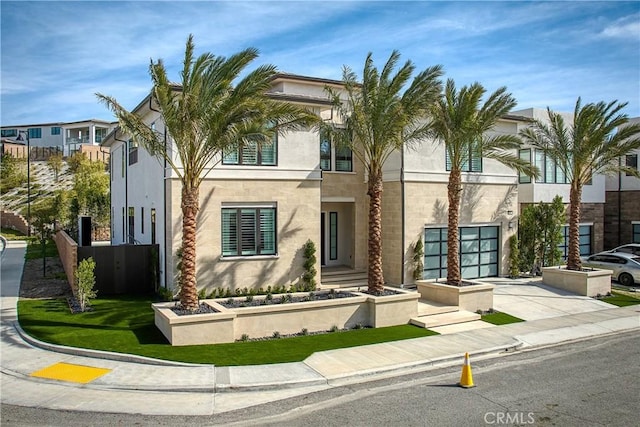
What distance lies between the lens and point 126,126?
1405 centimetres

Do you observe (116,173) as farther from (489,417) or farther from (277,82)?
(489,417)

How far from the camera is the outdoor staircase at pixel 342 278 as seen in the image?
20.1 m

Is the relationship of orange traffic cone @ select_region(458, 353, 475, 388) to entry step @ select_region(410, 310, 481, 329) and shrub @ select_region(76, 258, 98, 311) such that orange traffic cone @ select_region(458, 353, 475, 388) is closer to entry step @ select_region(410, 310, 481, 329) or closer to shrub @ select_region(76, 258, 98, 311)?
entry step @ select_region(410, 310, 481, 329)

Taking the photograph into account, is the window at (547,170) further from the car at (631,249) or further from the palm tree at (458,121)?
the palm tree at (458,121)

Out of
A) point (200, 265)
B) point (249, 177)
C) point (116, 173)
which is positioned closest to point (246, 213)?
point (249, 177)

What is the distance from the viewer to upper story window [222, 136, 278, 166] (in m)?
17.9

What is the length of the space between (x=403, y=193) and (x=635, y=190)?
58.2 ft

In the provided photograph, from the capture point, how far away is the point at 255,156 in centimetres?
1831

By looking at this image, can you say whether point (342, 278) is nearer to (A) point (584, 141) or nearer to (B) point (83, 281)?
(B) point (83, 281)

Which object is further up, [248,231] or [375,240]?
[248,231]

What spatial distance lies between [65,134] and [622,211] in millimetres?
74638

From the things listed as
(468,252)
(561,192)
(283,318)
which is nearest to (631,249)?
(561,192)

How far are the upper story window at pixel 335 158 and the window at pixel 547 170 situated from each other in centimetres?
1029

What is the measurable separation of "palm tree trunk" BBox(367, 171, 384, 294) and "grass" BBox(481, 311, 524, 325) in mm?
3731
